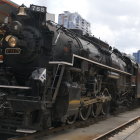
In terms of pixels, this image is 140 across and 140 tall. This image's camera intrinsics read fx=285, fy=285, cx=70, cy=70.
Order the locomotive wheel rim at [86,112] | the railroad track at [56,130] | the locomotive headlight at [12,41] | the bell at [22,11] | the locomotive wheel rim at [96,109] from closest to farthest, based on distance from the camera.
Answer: the railroad track at [56,130] < the locomotive headlight at [12,41] < the bell at [22,11] < the locomotive wheel rim at [86,112] < the locomotive wheel rim at [96,109]

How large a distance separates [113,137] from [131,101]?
33.7 feet

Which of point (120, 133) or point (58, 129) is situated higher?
point (58, 129)

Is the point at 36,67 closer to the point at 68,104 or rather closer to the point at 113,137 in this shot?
the point at 68,104

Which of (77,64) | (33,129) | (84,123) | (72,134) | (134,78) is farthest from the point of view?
(134,78)

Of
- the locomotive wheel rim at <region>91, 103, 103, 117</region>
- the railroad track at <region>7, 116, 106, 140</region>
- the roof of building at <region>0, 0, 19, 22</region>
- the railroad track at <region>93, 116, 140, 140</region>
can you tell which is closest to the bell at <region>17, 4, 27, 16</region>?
the railroad track at <region>7, 116, 106, 140</region>

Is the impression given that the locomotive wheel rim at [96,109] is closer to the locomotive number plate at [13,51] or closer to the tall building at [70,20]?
the locomotive number plate at [13,51]

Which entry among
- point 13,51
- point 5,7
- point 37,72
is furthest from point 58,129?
point 5,7

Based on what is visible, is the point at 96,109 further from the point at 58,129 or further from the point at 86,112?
the point at 58,129

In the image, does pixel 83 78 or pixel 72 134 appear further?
pixel 83 78

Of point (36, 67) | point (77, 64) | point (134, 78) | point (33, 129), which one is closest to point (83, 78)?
point (77, 64)

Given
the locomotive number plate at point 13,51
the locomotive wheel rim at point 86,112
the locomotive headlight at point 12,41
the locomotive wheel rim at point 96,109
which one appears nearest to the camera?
the locomotive headlight at point 12,41

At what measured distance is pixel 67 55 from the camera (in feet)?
27.7

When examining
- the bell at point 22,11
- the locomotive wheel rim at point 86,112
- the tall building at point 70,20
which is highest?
the tall building at point 70,20

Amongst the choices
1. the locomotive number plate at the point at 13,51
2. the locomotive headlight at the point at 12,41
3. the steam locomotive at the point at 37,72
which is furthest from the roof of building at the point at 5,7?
the locomotive headlight at the point at 12,41
